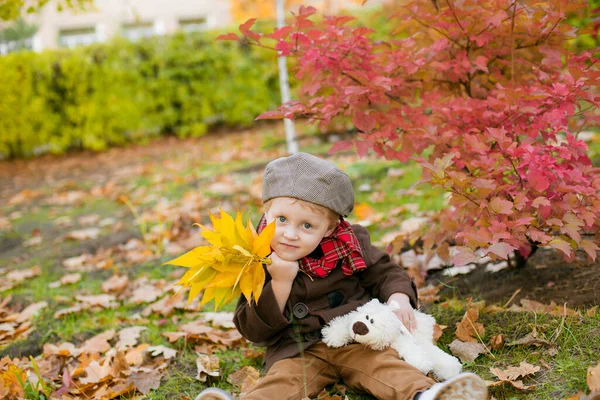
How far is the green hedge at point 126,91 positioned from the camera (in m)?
10.4

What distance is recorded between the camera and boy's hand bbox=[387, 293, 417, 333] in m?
2.14

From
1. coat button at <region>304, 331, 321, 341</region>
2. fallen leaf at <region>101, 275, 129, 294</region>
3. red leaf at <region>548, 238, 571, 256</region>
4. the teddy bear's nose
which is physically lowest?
fallen leaf at <region>101, 275, 129, 294</region>

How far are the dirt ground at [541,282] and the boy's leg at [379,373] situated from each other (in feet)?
1.95

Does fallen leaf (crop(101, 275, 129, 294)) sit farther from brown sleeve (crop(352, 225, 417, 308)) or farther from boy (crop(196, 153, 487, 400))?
brown sleeve (crop(352, 225, 417, 308))

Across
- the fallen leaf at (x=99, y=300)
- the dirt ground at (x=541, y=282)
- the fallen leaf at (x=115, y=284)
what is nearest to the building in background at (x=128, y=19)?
the fallen leaf at (x=115, y=284)

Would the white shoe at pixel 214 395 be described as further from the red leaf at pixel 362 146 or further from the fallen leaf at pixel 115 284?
the fallen leaf at pixel 115 284

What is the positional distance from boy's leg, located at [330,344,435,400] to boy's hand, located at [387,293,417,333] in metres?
0.14

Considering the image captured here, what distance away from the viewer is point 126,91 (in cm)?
1084

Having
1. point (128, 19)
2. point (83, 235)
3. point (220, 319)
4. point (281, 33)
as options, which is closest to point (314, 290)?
point (220, 319)

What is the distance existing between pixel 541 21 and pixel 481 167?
2.33 ft

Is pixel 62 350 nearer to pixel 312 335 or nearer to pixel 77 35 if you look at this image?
pixel 312 335

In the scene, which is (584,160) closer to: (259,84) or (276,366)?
(276,366)

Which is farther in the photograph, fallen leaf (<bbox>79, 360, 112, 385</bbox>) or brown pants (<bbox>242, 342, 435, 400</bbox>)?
fallen leaf (<bbox>79, 360, 112, 385</bbox>)

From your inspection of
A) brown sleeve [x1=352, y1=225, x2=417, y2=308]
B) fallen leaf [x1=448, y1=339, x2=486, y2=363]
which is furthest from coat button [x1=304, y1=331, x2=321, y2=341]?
fallen leaf [x1=448, y1=339, x2=486, y2=363]
